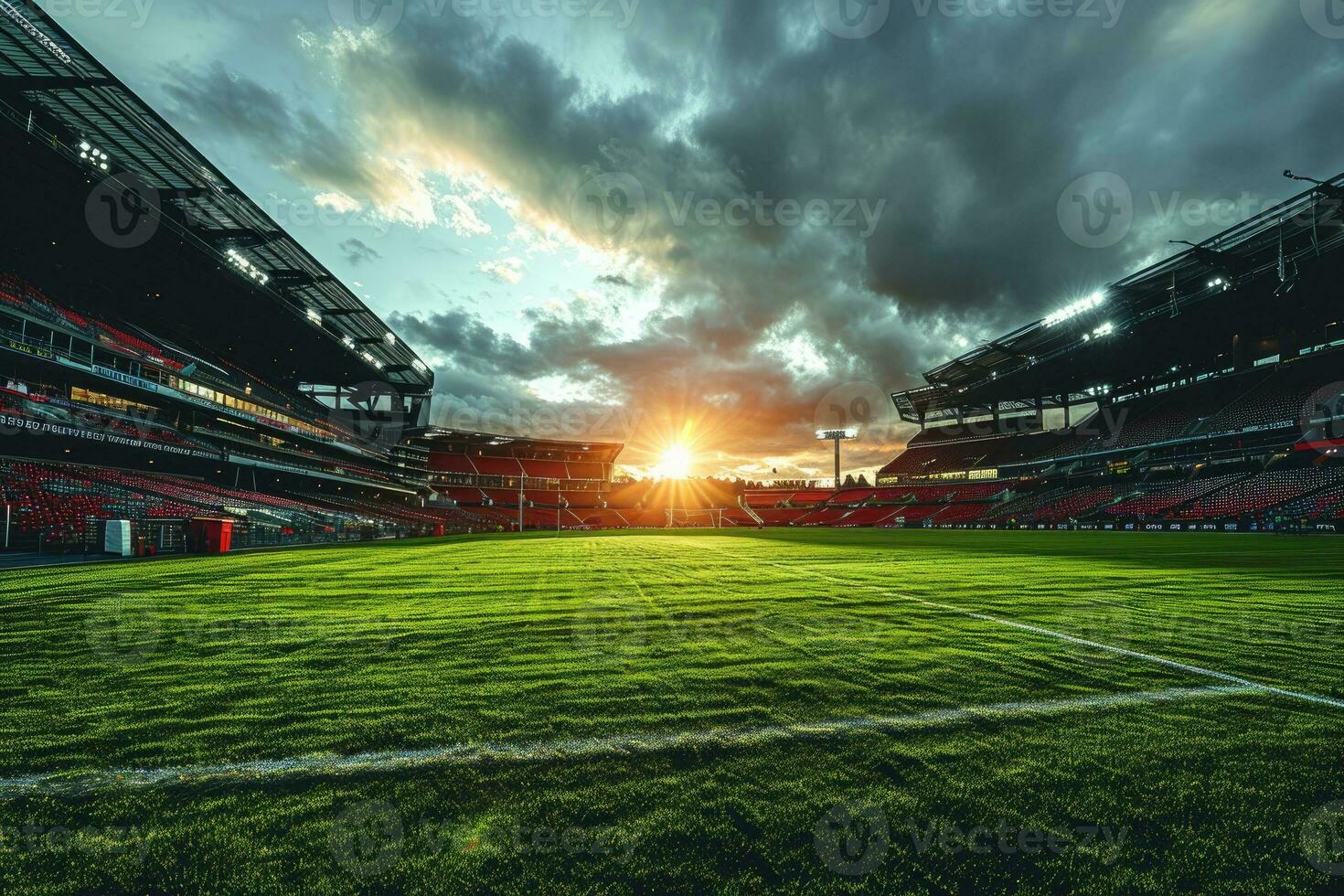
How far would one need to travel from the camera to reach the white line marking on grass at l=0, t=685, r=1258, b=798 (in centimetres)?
195

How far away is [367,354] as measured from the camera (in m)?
38.0

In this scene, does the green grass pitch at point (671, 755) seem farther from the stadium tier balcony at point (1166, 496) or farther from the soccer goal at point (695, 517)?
the soccer goal at point (695, 517)

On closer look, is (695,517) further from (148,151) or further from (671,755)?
(671,755)

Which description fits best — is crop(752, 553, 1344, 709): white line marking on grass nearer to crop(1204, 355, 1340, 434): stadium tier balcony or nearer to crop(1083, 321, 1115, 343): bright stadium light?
crop(1083, 321, 1115, 343): bright stadium light

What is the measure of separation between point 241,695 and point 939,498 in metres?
57.6

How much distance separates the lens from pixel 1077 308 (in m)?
31.8

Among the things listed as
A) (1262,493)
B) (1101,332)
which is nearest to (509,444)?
(1101,332)

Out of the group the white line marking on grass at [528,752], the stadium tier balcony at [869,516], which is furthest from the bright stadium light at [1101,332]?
the white line marking on grass at [528,752]

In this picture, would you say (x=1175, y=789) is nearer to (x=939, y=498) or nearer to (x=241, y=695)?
(x=241, y=695)

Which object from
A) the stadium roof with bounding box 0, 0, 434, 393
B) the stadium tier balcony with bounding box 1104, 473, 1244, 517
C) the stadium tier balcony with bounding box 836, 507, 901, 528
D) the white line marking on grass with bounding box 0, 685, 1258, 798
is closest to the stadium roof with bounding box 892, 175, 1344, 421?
the stadium tier balcony with bounding box 1104, 473, 1244, 517

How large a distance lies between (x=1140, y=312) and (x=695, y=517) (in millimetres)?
42121

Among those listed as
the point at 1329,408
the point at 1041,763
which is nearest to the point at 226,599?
the point at 1041,763

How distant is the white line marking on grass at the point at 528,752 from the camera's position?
195 cm

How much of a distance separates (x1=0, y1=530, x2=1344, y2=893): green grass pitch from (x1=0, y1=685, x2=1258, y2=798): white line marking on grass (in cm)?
1
